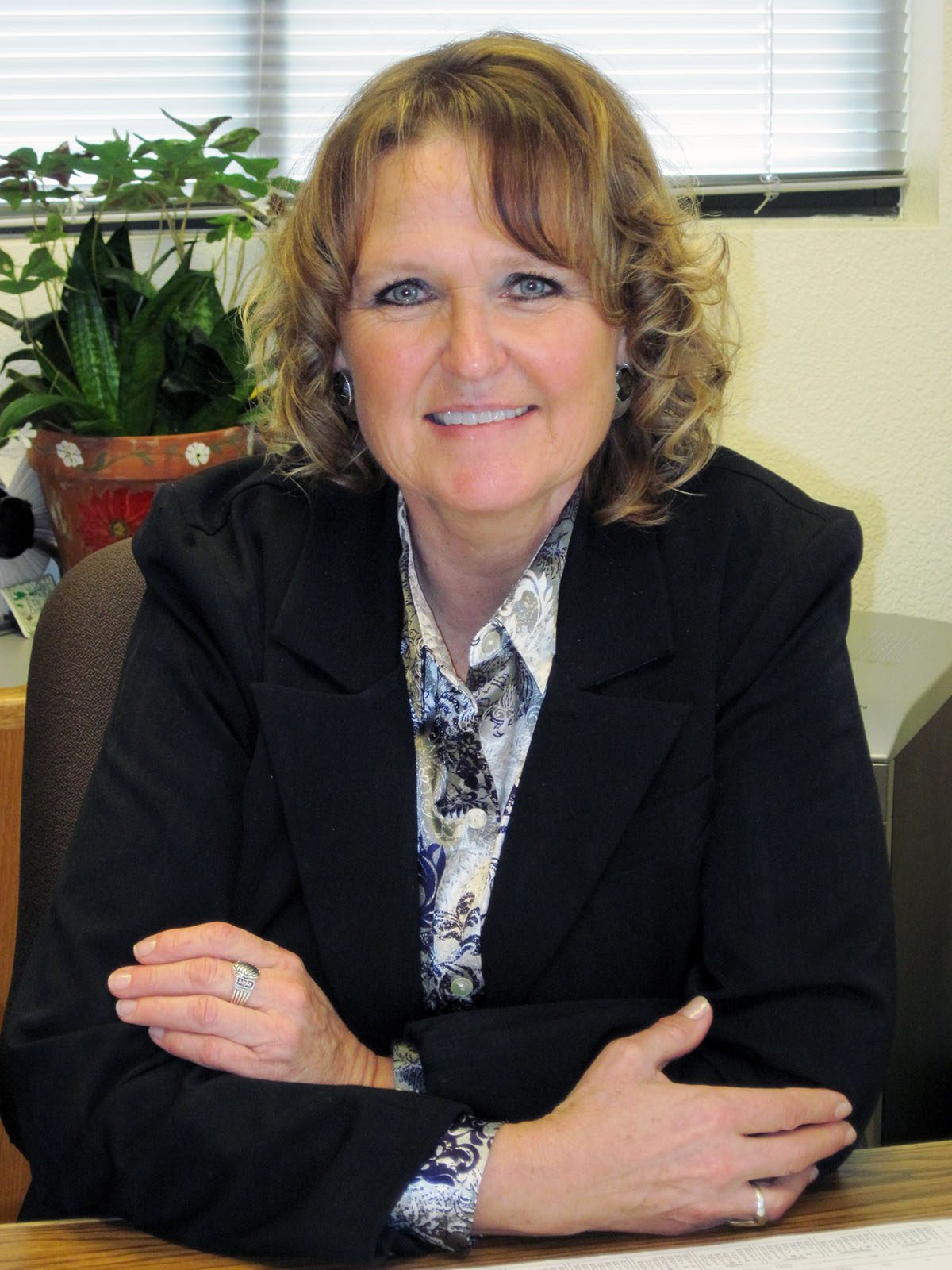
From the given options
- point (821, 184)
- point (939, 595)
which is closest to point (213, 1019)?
point (939, 595)

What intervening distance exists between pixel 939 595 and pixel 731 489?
95 cm

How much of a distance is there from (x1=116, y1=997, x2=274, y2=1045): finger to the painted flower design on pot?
0.83m

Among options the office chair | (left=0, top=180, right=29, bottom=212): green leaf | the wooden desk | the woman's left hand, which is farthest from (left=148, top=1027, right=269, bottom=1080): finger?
(left=0, top=180, right=29, bottom=212): green leaf

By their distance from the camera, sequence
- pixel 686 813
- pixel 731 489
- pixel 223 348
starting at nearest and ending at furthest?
pixel 686 813
pixel 731 489
pixel 223 348

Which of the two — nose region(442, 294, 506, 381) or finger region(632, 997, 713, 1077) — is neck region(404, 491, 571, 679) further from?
finger region(632, 997, 713, 1077)

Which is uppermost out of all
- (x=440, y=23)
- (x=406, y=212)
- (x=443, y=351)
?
(x=440, y=23)

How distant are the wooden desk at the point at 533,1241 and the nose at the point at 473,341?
649 millimetres

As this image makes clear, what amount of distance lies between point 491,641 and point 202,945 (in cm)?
36

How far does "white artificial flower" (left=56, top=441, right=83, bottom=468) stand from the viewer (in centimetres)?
167

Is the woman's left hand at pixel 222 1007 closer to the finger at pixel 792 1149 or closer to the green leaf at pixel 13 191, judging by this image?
the finger at pixel 792 1149

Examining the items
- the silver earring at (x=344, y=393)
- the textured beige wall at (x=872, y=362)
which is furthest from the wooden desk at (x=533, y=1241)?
the textured beige wall at (x=872, y=362)

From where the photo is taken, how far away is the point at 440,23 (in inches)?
84.9

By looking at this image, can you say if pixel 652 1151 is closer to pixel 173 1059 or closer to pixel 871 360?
pixel 173 1059

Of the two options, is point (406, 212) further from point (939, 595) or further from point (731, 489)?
point (939, 595)
